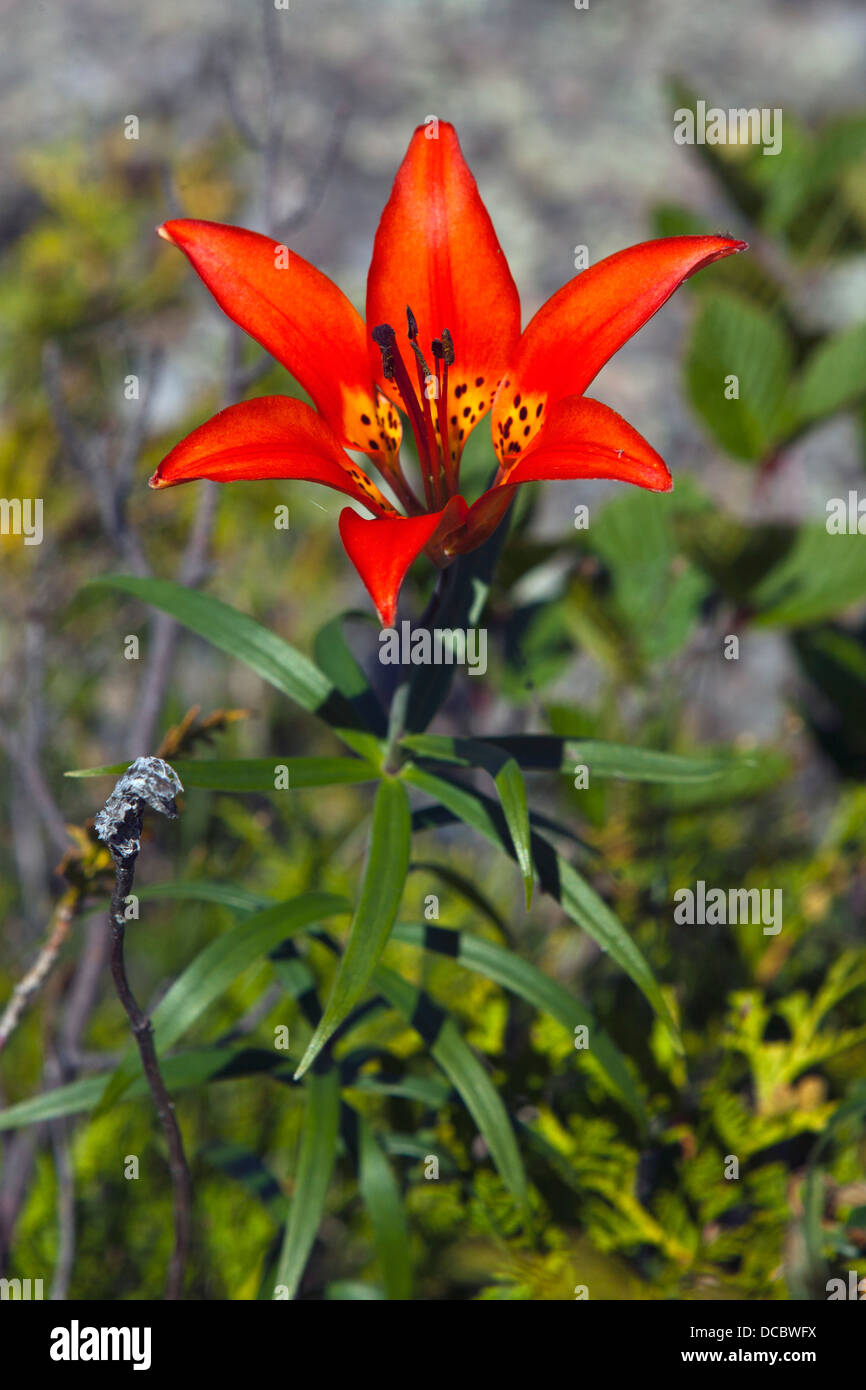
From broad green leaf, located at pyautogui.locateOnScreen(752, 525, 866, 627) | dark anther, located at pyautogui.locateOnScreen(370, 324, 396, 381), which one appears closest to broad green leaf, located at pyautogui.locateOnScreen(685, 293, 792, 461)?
broad green leaf, located at pyautogui.locateOnScreen(752, 525, 866, 627)

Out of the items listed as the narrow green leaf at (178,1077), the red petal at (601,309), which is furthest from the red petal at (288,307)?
the narrow green leaf at (178,1077)

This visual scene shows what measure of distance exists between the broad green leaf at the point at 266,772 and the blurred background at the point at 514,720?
0.43 feet

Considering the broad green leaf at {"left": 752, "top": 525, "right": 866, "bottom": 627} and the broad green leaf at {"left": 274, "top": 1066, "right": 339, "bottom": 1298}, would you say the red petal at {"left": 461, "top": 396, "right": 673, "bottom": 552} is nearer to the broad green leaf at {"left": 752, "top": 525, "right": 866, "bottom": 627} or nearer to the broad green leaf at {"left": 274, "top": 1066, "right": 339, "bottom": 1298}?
the broad green leaf at {"left": 274, "top": 1066, "right": 339, "bottom": 1298}

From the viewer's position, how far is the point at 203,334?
2.28 meters

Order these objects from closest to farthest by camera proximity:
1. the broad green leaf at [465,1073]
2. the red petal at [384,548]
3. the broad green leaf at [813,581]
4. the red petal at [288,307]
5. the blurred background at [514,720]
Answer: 1. the red petal at [384,548]
2. the red petal at [288,307]
3. the broad green leaf at [465,1073]
4. the blurred background at [514,720]
5. the broad green leaf at [813,581]

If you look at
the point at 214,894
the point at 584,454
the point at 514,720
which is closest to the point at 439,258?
the point at 584,454

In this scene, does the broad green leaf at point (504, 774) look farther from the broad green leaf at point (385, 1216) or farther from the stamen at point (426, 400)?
the broad green leaf at point (385, 1216)

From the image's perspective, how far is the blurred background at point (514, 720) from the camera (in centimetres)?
96

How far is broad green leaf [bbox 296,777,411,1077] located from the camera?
60cm

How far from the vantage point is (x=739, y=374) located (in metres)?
1.25

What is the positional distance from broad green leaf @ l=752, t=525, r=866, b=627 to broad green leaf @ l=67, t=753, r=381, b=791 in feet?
2.08

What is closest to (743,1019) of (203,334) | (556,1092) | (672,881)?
(556,1092)
